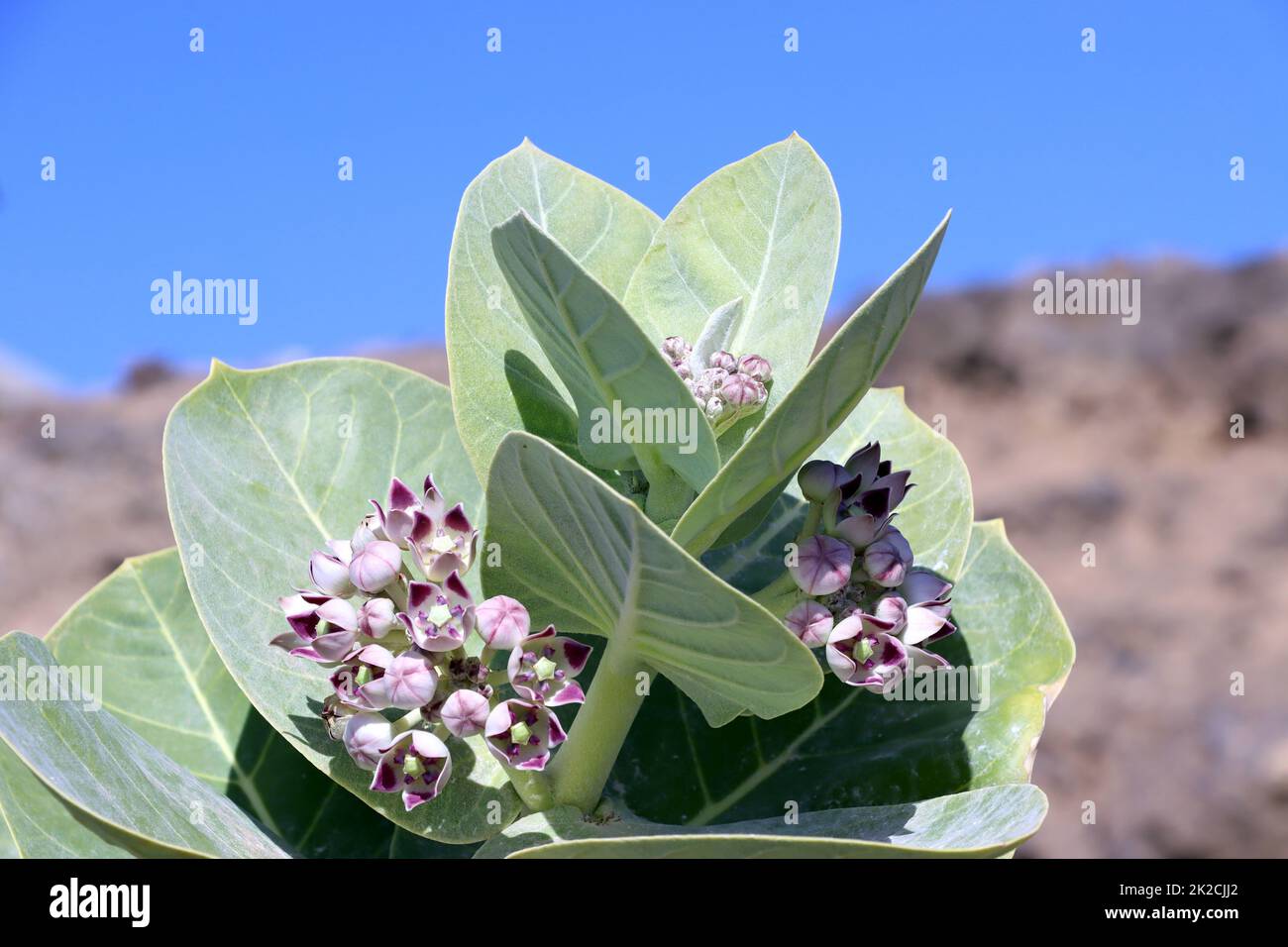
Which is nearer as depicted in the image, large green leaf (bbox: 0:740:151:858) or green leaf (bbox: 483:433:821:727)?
green leaf (bbox: 483:433:821:727)

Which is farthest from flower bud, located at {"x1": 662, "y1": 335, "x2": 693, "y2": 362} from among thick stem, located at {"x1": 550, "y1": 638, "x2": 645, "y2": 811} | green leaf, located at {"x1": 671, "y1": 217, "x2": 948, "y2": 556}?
thick stem, located at {"x1": 550, "y1": 638, "x2": 645, "y2": 811}

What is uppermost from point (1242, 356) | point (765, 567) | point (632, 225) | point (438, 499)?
point (1242, 356)

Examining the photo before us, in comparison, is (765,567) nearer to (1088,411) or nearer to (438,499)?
(438,499)

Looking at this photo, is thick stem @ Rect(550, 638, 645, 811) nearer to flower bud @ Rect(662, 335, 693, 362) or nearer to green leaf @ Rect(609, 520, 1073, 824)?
green leaf @ Rect(609, 520, 1073, 824)

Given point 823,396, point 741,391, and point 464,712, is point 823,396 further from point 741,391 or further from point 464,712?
point 464,712

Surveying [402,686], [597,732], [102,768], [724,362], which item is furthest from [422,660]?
[724,362]
